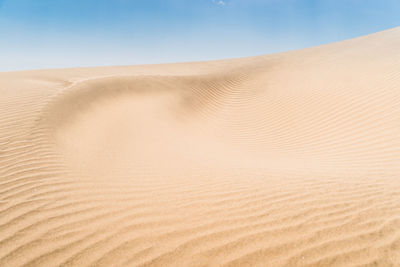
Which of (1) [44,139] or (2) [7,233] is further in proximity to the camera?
(1) [44,139]

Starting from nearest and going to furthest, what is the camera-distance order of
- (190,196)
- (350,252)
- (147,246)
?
(350,252)
(147,246)
(190,196)

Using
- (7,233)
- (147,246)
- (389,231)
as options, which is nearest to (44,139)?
(7,233)

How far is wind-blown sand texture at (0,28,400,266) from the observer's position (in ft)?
6.50

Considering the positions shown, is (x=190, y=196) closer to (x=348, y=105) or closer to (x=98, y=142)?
(x=98, y=142)

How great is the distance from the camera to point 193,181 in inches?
132

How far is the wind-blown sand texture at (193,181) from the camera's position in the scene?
1.98 meters

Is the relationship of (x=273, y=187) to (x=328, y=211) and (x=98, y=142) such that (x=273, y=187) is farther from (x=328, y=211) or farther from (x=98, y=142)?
(x=98, y=142)

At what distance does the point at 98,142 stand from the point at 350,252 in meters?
4.42

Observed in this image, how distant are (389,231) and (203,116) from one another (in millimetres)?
6948

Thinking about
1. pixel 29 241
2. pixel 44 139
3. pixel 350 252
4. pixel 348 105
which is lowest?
pixel 29 241

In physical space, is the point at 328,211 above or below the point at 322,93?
below

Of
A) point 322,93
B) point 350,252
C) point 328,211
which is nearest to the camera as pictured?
point 350,252

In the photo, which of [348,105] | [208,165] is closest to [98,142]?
[208,165]

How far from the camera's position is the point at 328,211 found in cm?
244
